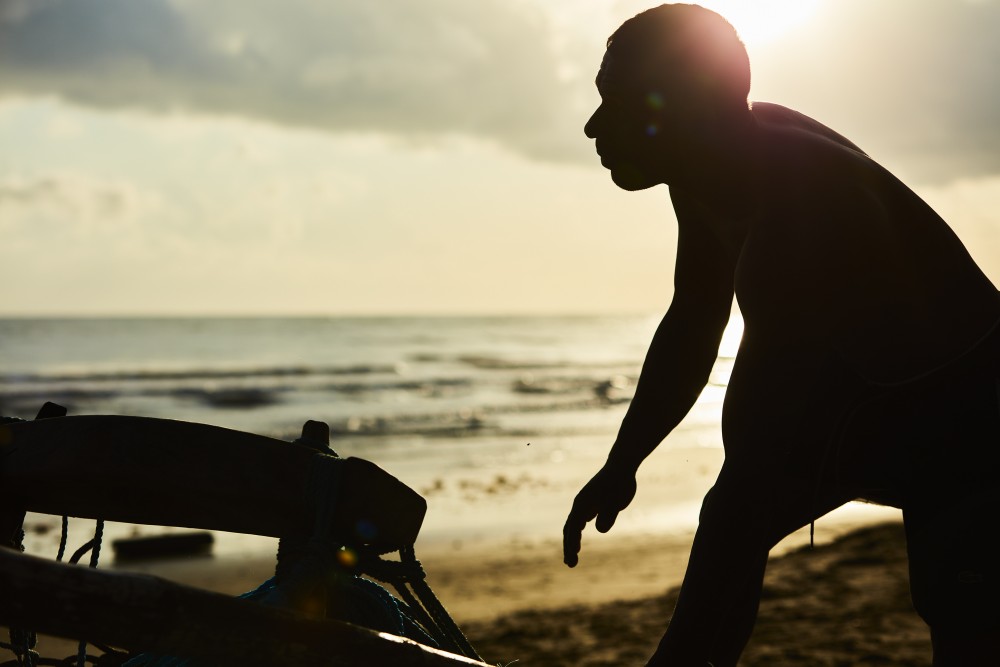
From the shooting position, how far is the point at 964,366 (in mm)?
1528

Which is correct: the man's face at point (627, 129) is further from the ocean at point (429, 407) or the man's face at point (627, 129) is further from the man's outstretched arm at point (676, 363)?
the ocean at point (429, 407)

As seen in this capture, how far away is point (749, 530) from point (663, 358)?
624 mm

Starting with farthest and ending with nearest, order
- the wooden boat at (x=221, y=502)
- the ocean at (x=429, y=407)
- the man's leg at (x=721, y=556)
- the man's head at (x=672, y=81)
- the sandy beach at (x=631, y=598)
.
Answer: the ocean at (x=429, y=407)
the sandy beach at (x=631, y=598)
the man's head at (x=672, y=81)
the man's leg at (x=721, y=556)
the wooden boat at (x=221, y=502)

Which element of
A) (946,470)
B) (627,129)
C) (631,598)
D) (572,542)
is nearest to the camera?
A: (946,470)

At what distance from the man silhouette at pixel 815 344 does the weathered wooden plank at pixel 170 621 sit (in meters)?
0.47

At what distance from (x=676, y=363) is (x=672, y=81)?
659 mm

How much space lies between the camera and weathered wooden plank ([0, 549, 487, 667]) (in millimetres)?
1163

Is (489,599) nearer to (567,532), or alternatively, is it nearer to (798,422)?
(567,532)

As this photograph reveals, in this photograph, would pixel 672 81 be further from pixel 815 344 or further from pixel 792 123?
pixel 815 344

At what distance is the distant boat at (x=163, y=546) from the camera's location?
8.66 metres

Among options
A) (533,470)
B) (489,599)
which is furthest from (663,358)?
(533,470)

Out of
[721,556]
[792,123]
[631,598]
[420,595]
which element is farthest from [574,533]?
[631,598]

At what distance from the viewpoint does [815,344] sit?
144 cm

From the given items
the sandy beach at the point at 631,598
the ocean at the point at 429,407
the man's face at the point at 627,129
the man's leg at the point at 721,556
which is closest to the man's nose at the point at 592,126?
the man's face at the point at 627,129
